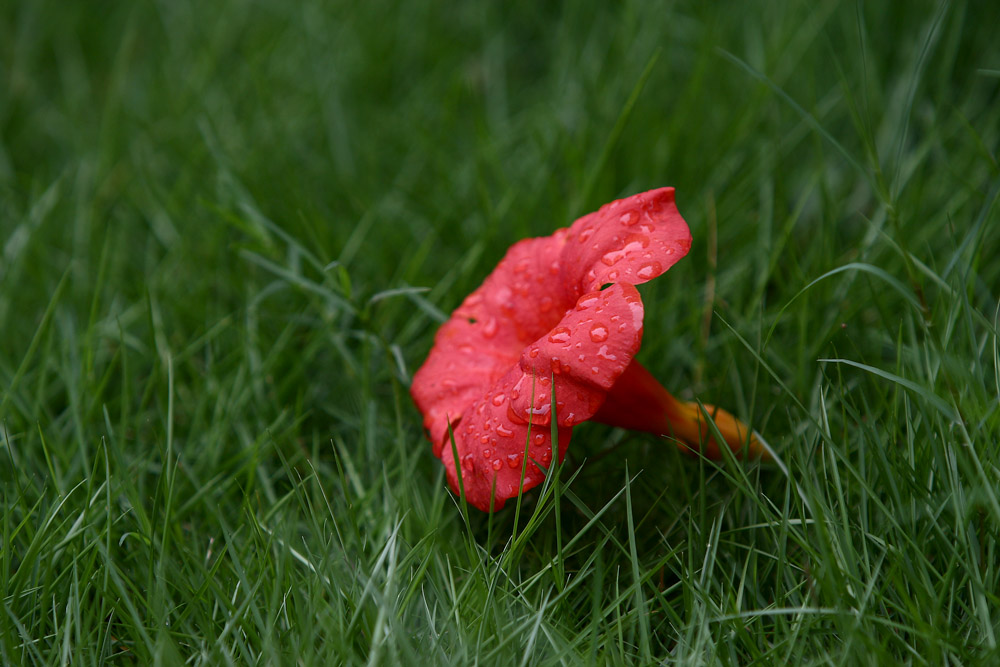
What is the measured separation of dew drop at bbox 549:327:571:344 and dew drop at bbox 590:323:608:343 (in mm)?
49

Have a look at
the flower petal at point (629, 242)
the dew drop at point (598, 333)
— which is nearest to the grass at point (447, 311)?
the flower petal at point (629, 242)

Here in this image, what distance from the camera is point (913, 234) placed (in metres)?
2.12

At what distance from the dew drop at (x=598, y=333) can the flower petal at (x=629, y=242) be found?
0.10m

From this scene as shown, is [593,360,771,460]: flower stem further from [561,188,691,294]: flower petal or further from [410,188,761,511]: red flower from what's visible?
[561,188,691,294]: flower petal

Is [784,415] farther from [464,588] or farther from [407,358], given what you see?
[407,358]

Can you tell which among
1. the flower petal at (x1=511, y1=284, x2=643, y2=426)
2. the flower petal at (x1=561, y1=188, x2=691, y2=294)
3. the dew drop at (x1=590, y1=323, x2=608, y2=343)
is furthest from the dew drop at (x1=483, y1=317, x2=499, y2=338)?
the dew drop at (x1=590, y1=323, x2=608, y2=343)

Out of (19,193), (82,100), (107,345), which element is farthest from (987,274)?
(82,100)

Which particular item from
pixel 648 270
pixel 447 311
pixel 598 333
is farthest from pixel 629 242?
pixel 447 311

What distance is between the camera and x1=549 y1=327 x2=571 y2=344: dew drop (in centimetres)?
134

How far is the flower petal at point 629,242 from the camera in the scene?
1366mm

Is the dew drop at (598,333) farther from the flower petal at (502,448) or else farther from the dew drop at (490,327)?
the dew drop at (490,327)

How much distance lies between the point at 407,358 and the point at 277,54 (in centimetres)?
177

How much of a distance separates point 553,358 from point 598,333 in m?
0.09

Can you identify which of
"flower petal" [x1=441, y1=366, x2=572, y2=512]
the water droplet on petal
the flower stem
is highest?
the water droplet on petal
